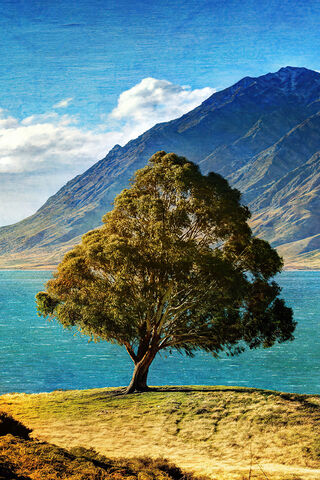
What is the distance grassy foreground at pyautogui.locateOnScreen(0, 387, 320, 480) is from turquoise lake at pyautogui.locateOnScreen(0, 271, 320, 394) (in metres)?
26.3

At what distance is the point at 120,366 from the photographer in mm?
66125

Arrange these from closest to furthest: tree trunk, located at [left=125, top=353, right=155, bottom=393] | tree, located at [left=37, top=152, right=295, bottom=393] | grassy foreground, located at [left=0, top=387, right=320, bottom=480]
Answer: grassy foreground, located at [left=0, top=387, right=320, bottom=480], tree, located at [left=37, top=152, right=295, bottom=393], tree trunk, located at [left=125, top=353, right=155, bottom=393]

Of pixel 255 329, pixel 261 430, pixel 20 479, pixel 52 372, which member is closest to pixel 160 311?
pixel 255 329

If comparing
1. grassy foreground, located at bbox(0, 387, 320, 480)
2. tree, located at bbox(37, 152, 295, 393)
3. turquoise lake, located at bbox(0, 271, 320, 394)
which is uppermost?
tree, located at bbox(37, 152, 295, 393)

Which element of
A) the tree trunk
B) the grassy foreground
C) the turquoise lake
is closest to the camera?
the grassy foreground

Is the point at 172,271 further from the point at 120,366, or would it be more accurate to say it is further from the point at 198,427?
the point at 120,366

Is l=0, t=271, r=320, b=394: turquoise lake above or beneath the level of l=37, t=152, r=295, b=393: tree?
beneath

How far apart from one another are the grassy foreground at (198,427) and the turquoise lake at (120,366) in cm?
2632

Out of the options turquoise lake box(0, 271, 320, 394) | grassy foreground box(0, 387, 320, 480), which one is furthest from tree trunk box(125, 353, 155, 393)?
turquoise lake box(0, 271, 320, 394)

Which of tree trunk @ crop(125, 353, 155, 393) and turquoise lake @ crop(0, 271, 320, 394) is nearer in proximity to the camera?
tree trunk @ crop(125, 353, 155, 393)

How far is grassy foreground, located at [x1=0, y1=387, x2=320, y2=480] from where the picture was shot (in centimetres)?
1777

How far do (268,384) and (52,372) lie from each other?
2793 cm

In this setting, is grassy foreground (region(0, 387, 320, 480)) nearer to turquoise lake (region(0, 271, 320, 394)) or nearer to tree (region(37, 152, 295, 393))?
tree (region(37, 152, 295, 393))

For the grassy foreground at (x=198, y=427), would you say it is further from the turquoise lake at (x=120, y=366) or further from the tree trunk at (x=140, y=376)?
the turquoise lake at (x=120, y=366)
